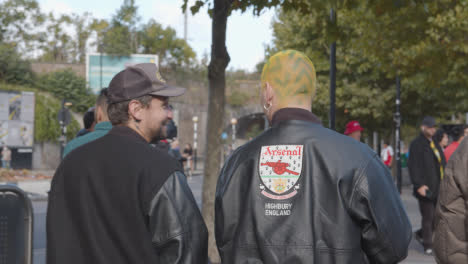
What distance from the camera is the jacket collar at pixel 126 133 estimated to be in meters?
2.39

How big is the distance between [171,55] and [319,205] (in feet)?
168

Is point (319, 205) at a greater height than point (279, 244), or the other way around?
point (319, 205)

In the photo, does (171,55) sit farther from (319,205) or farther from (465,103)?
(319,205)

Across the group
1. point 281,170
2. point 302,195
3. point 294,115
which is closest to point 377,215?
point 302,195

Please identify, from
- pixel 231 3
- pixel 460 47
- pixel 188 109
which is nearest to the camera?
pixel 231 3

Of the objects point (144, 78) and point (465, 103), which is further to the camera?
point (465, 103)

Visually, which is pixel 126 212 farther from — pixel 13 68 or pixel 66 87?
pixel 13 68

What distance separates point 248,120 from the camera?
62.2m

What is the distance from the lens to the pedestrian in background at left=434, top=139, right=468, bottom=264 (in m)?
3.26

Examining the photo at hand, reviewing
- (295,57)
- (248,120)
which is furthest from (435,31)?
(248,120)

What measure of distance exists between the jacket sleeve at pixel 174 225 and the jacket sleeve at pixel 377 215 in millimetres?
647

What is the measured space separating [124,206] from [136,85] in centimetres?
52

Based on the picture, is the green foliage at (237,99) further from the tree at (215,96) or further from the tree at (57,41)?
the tree at (215,96)

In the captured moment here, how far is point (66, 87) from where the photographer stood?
42438mm
